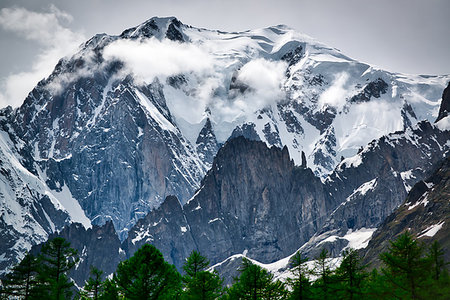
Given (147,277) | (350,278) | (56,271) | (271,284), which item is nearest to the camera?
(147,277)

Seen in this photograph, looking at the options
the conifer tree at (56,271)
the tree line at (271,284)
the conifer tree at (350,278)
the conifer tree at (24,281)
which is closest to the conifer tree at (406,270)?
the tree line at (271,284)

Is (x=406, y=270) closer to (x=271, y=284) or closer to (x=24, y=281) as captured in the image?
(x=271, y=284)

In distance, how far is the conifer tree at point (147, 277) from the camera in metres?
76.4

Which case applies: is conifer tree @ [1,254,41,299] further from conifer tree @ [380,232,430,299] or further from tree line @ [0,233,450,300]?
conifer tree @ [380,232,430,299]

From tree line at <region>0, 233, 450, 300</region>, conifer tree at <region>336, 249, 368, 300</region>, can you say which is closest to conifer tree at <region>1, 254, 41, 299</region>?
tree line at <region>0, 233, 450, 300</region>

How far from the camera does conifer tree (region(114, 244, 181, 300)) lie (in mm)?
76375

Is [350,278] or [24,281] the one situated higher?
[24,281]

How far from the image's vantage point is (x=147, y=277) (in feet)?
254

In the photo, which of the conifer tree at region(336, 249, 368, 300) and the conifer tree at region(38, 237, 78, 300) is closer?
the conifer tree at region(336, 249, 368, 300)

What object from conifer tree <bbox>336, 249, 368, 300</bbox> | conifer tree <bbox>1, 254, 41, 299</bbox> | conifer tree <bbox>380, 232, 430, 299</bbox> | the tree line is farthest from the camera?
conifer tree <bbox>1, 254, 41, 299</bbox>

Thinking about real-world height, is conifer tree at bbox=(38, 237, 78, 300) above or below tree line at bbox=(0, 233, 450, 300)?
above

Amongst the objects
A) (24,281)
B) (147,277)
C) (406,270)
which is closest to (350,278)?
(406,270)

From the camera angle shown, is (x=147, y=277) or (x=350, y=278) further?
(x=350, y=278)

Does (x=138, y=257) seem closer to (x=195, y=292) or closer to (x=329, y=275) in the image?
(x=195, y=292)
